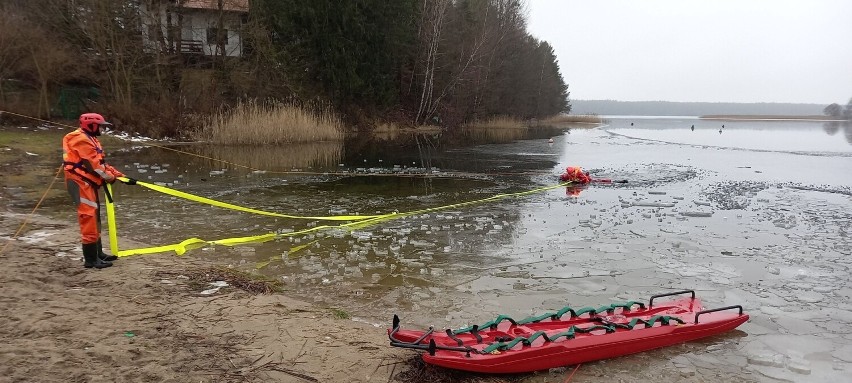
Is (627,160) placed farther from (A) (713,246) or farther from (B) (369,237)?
(B) (369,237)

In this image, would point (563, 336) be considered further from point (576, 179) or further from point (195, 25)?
point (195, 25)

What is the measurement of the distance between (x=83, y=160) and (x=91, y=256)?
3.54 ft

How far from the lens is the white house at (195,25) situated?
26.4 m

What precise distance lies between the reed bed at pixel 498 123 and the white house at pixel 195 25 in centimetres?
2580

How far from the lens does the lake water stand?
487 centimetres

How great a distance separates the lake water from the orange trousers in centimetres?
149

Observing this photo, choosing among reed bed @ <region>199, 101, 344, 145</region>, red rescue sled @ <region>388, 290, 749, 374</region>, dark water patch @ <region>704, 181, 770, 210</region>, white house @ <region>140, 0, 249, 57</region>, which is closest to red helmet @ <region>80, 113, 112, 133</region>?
red rescue sled @ <region>388, 290, 749, 374</region>

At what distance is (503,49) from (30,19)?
124 ft

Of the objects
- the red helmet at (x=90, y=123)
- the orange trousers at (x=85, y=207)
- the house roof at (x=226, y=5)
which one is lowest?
the orange trousers at (x=85, y=207)

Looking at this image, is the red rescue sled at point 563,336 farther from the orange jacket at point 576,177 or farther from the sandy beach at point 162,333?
the orange jacket at point 576,177

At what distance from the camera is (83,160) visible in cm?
543

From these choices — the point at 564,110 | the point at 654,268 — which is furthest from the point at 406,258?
the point at 564,110

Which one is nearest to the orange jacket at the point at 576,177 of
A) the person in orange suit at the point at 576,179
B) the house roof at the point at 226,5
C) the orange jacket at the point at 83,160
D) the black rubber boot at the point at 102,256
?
the person in orange suit at the point at 576,179

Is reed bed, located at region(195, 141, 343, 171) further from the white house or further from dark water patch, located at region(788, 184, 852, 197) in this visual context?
dark water patch, located at region(788, 184, 852, 197)
